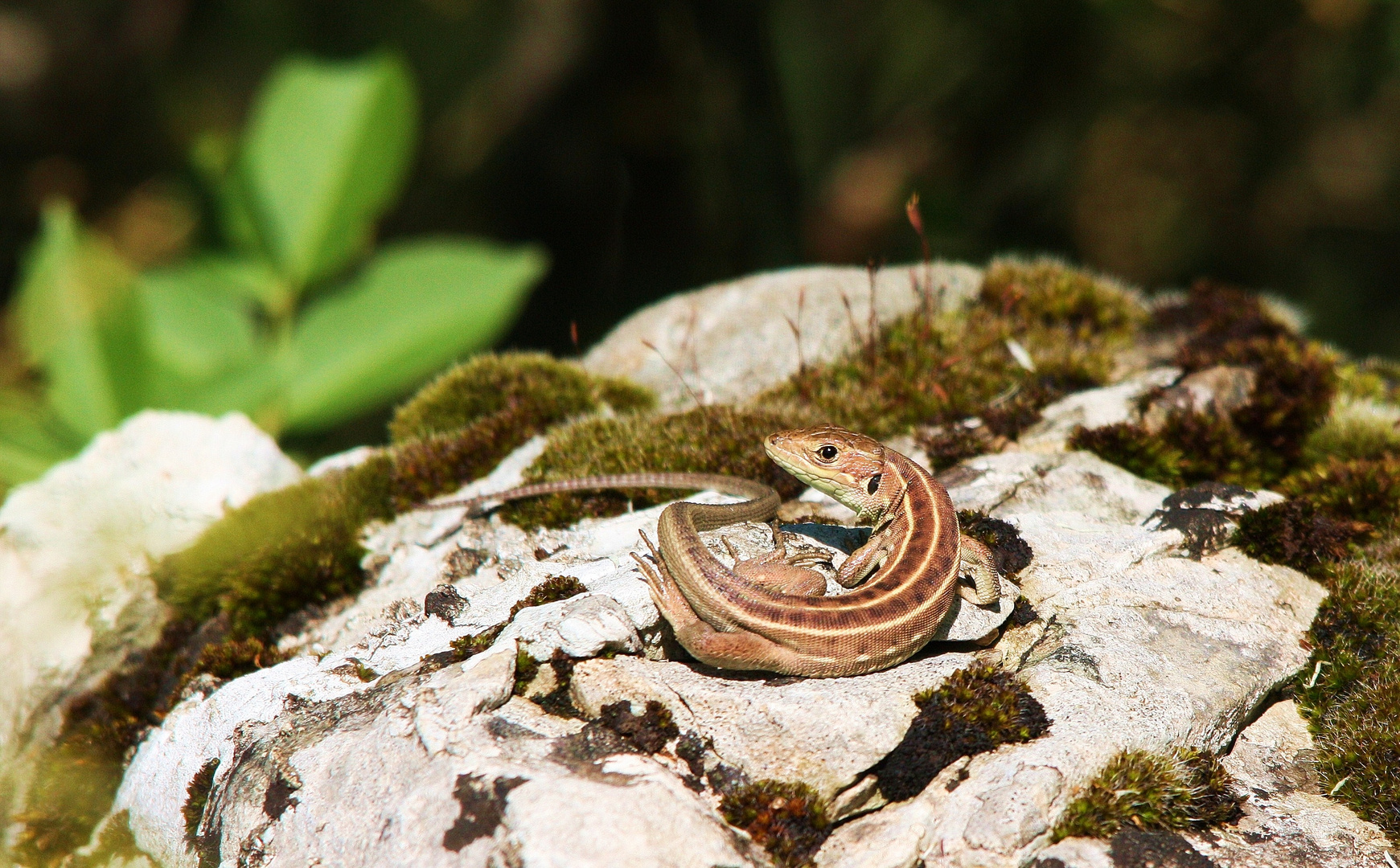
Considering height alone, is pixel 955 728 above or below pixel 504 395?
below

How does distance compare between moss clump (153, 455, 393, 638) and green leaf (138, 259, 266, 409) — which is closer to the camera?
moss clump (153, 455, 393, 638)

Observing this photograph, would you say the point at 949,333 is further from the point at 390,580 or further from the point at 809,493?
the point at 390,580

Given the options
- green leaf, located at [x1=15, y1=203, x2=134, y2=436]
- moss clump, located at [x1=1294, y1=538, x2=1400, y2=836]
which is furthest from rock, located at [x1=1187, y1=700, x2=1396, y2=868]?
green leaf, located at [x1=15, y1=203, x2=134, y2=436]

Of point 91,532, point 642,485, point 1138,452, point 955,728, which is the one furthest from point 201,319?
point 1138,452

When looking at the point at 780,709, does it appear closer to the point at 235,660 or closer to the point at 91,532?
the point at 235,660

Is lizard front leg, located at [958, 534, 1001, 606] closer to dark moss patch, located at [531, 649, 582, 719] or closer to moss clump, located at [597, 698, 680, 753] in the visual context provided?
moss clump, located at [597, 698, 680, 753]

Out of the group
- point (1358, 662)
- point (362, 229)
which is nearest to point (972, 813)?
point (1358, 662)

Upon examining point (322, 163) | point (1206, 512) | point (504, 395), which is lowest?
point (1206, 512)
